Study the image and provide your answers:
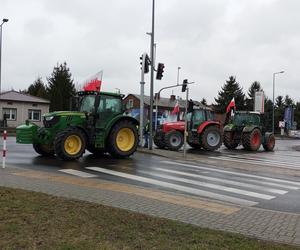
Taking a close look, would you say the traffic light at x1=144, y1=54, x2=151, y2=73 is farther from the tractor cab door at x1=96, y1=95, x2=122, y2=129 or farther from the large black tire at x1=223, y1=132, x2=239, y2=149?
the large black tire at x1=223, y1=132, x2=239, y2=149

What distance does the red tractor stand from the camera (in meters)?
25.3

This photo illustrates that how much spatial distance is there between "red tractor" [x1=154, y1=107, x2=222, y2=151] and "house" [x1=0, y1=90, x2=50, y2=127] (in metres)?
34.2

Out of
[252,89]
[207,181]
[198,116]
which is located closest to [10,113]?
[198,116]

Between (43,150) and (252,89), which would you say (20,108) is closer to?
(43,150)

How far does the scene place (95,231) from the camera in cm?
615

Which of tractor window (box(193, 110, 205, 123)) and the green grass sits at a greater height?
tractor window (box(193, 110, 205, 123))

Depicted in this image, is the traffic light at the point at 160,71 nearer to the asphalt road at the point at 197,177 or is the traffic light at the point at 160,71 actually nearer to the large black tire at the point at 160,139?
the large black tire at the point at 160,139

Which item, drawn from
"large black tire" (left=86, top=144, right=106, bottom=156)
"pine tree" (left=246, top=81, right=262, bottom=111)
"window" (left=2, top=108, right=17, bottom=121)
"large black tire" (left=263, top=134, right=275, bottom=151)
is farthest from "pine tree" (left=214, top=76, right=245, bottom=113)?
"large black tire" (left=86, top=144, right=106, bottom=156)

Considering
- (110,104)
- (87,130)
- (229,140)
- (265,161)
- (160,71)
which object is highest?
(160,71)

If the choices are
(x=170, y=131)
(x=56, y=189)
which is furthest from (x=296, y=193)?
(x=170, y=131)

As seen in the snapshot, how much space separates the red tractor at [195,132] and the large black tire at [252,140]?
292 centimetres

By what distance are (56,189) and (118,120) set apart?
8556 millimetres

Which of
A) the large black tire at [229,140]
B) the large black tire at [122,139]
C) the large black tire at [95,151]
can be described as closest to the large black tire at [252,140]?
the large black tire at [229,140]

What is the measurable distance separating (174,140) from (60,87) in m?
39.3
